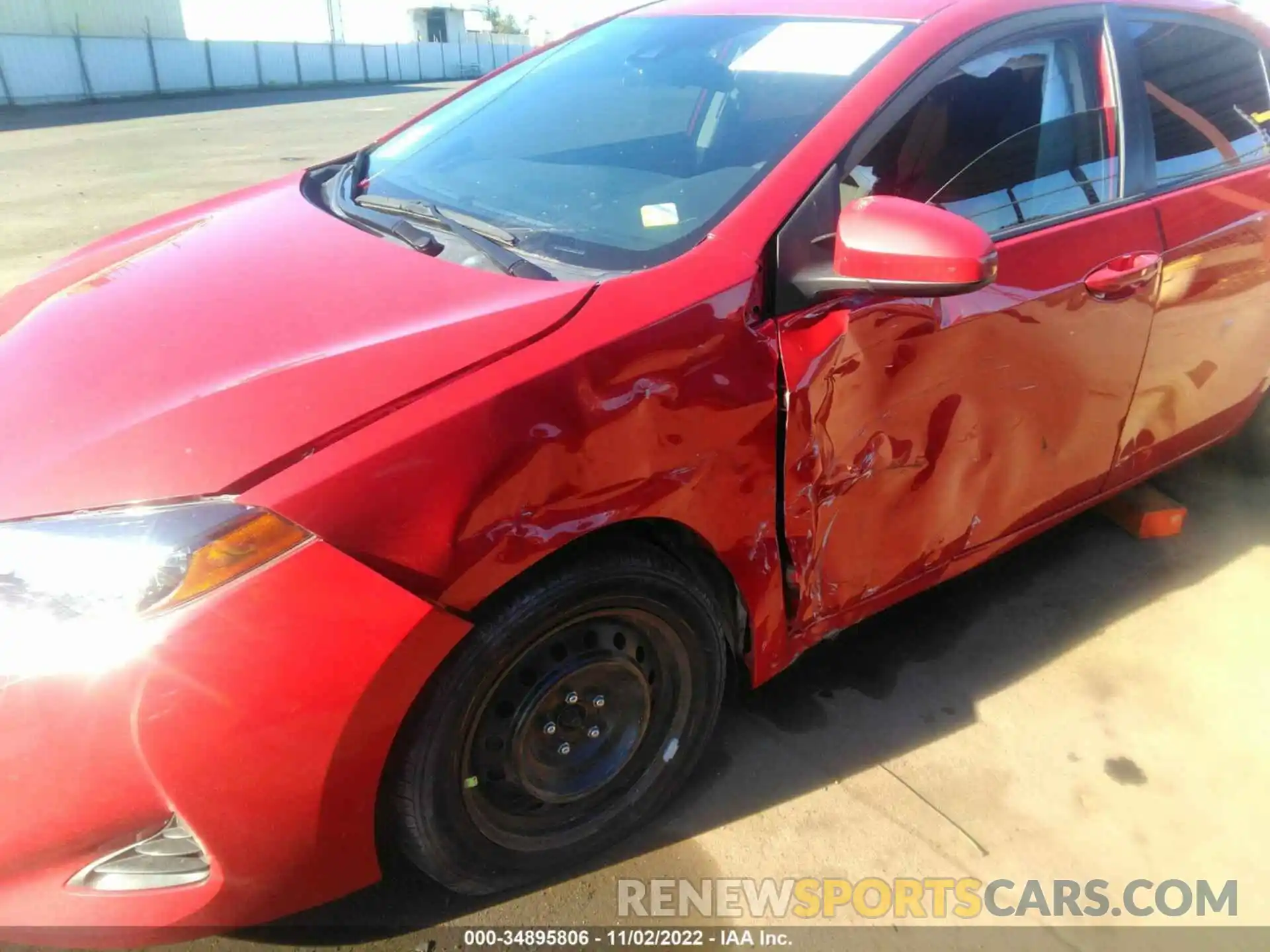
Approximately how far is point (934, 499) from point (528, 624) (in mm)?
1048

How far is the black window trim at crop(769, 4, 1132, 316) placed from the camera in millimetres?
1774

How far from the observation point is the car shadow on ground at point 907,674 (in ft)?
6.03

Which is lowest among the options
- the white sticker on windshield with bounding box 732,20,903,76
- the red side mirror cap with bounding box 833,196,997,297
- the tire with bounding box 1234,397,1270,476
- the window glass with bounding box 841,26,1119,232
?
the tire with bounding box 1234,397,1270,476

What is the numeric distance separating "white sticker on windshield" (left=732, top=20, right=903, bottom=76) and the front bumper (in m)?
1.46

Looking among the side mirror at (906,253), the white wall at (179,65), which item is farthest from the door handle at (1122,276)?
the white wall at (179,65)

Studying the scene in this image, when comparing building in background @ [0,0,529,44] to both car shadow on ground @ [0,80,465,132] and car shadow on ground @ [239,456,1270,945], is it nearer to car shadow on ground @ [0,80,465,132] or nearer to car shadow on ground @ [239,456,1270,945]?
car shadow on ground @ [0,80,465,132]

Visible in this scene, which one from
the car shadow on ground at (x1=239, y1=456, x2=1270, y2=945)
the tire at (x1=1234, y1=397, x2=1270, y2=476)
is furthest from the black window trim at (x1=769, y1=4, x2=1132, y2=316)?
the tire at (x1=1234, y1=397, x2=1270, y2=476)

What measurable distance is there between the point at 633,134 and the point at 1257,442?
2753mm

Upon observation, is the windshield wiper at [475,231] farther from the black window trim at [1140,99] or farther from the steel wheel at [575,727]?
the black window trim at [1140,99]

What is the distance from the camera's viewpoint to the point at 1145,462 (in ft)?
8.83

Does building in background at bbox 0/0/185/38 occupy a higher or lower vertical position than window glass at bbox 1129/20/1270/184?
lower

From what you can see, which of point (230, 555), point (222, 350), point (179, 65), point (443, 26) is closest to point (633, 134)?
point (222, 350)

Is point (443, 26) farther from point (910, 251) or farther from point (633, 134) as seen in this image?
point (910, 251)

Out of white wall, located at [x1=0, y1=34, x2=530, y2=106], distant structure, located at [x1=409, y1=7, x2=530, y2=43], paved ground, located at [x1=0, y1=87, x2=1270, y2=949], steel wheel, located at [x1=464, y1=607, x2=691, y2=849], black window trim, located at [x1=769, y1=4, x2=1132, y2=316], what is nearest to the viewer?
steel wheel, located at [x1=464, y1=607, x2=691, y2=849]
